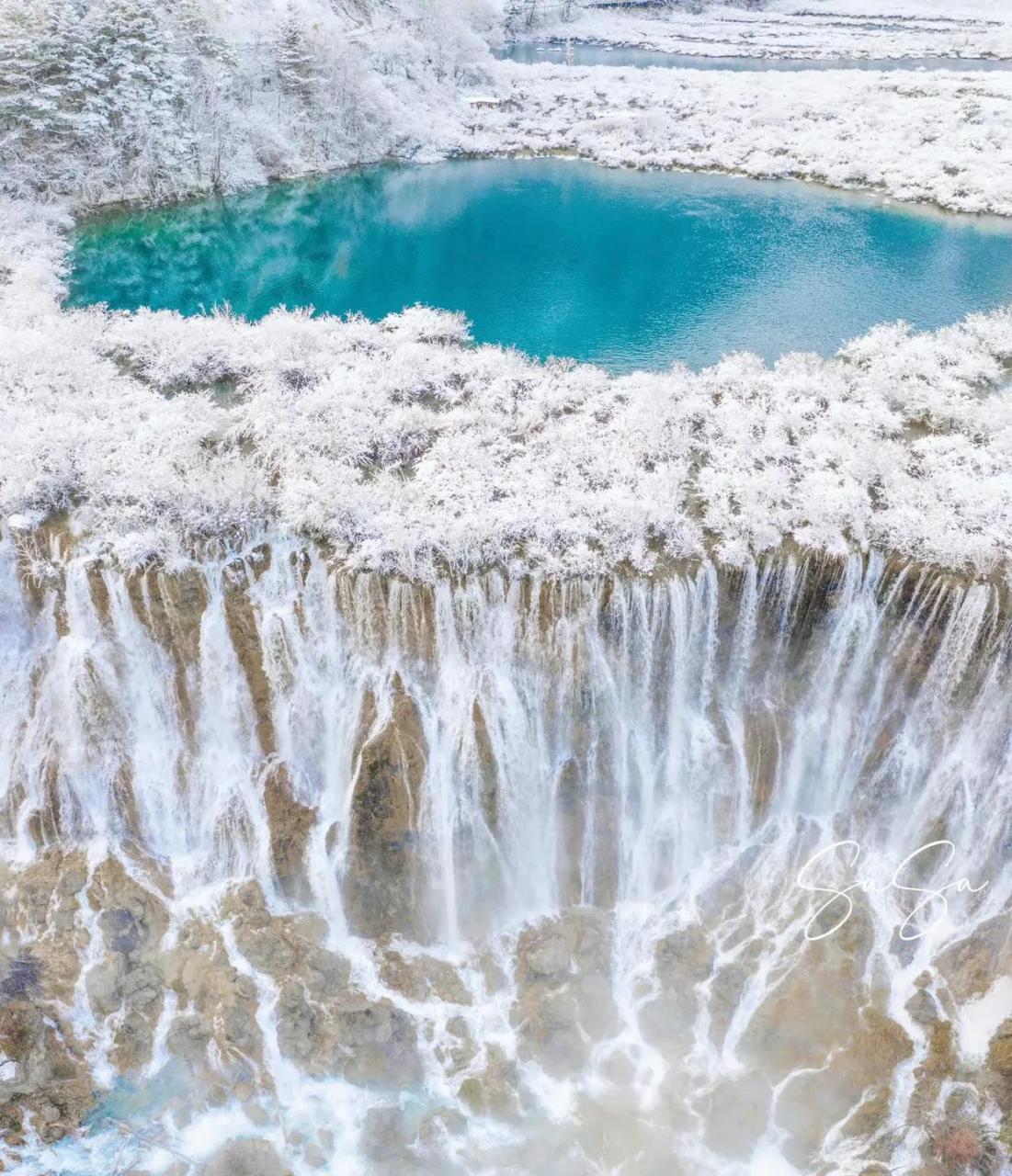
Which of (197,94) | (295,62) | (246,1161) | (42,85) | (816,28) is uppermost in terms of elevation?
(816,28)

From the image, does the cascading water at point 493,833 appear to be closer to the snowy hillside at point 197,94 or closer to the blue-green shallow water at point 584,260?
the blue-green shallow water at point 584,260

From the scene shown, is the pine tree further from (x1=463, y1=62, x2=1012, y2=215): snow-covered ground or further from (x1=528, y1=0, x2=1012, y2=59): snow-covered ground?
(x1=528, y1=0, x2=1012, y2=59): snow-covered ground

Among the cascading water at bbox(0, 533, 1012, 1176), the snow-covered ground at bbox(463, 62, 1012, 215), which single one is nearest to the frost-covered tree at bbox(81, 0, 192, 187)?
the snow-covered ground at bbox(463, 62, 1012, 215)

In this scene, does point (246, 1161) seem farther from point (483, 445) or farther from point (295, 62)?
point (295, 62)

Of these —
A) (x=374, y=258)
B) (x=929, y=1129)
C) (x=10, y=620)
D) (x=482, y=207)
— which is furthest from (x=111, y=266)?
(x=929, y=1129)

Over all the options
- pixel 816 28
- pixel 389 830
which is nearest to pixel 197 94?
pixel 389 830

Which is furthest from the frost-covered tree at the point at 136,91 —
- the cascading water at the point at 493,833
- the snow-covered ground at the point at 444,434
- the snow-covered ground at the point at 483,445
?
the cascading water at the point at 493,833

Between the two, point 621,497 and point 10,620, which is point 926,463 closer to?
point 621,497
